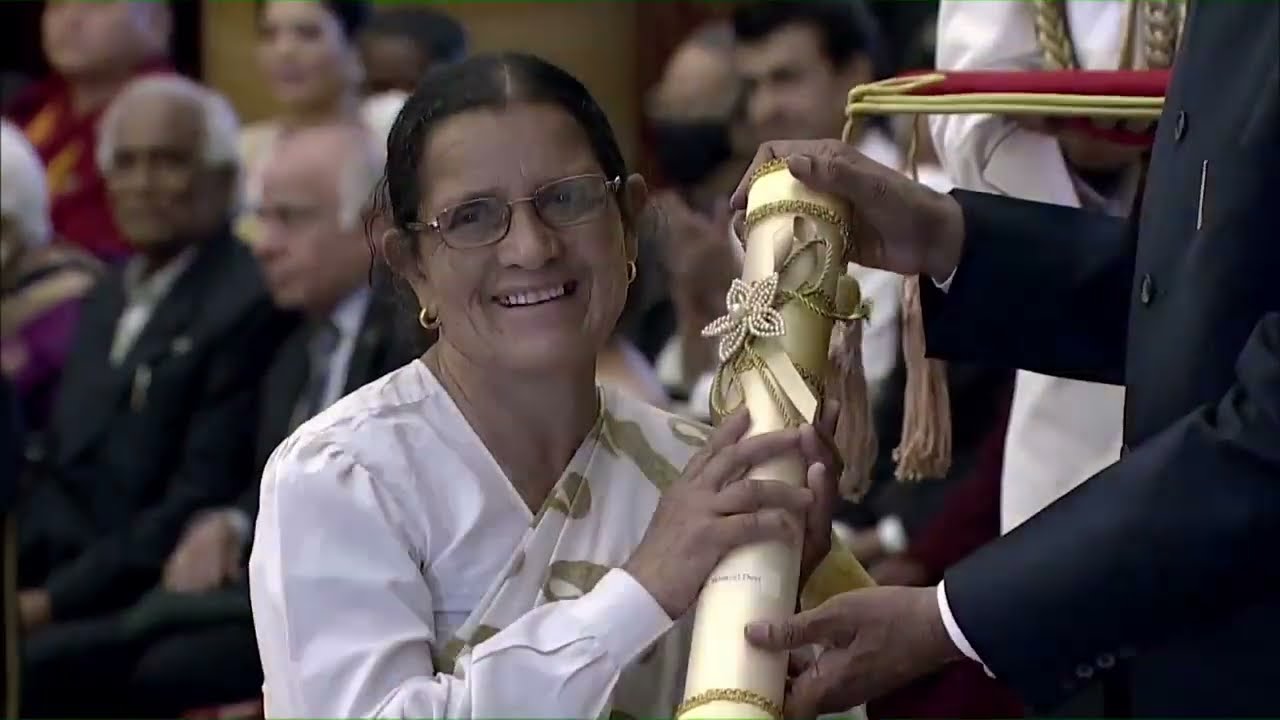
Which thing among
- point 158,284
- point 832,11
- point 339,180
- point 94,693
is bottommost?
point 94,693

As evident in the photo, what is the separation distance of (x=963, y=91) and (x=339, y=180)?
157cm

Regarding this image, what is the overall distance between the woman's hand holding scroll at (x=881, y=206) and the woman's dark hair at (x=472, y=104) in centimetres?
16

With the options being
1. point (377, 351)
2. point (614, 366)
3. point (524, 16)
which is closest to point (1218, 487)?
point (614, 366)

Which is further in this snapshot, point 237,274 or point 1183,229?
point 237,274

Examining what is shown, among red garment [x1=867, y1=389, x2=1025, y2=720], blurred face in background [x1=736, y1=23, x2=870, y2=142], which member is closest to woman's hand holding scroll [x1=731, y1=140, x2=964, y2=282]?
red garment [x1=867, y1=389, x2=1025, y2=720]

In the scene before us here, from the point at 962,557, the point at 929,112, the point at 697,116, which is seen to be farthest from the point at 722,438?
the point at 697,116

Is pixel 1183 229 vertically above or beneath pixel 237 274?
above

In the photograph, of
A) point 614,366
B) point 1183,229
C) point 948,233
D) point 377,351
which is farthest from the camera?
point 377,351

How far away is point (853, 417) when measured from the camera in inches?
76.4

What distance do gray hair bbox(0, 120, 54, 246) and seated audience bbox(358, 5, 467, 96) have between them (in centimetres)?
96

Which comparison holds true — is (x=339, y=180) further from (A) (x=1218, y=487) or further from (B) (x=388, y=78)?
(A) (x=1218, y=487)

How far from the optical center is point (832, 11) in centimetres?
341

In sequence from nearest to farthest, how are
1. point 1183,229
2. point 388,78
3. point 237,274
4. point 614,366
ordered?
point 1183,229, point 614,366, point 237,274, point 388,78

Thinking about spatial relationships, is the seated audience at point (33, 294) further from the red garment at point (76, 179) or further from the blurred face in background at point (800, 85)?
the blurred face in background at point (800, 85)
